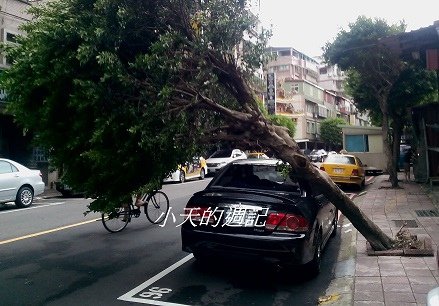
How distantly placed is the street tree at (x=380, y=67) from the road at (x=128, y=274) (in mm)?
8857

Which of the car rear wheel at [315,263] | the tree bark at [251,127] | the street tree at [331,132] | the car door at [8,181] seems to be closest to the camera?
the tree bark at [251,127]

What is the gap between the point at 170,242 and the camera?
8.19m

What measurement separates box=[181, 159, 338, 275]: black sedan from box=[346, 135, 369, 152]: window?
64.1 feet

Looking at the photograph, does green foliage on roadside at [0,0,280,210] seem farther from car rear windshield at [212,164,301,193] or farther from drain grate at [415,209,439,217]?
drain grate at [415,209,439,217]

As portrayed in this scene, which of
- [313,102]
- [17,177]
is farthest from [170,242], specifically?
[313,102]

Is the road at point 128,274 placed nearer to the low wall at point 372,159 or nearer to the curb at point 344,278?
the curb at point 344,278

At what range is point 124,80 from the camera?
488cm

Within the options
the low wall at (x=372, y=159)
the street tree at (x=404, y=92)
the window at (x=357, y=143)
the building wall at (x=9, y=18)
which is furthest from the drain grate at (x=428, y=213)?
the building wall at (x=9, y=18)

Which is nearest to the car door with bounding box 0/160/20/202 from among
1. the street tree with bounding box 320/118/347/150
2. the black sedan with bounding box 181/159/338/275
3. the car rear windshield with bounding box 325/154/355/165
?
the black sedan with bounding box 181/159/338/275

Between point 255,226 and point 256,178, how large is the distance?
4.88 ft

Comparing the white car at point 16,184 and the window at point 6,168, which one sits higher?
the window at point 6,168

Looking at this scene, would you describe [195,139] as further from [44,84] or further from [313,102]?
[313,102]

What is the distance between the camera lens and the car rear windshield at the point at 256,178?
21.3 ft

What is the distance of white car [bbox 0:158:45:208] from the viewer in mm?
12578
